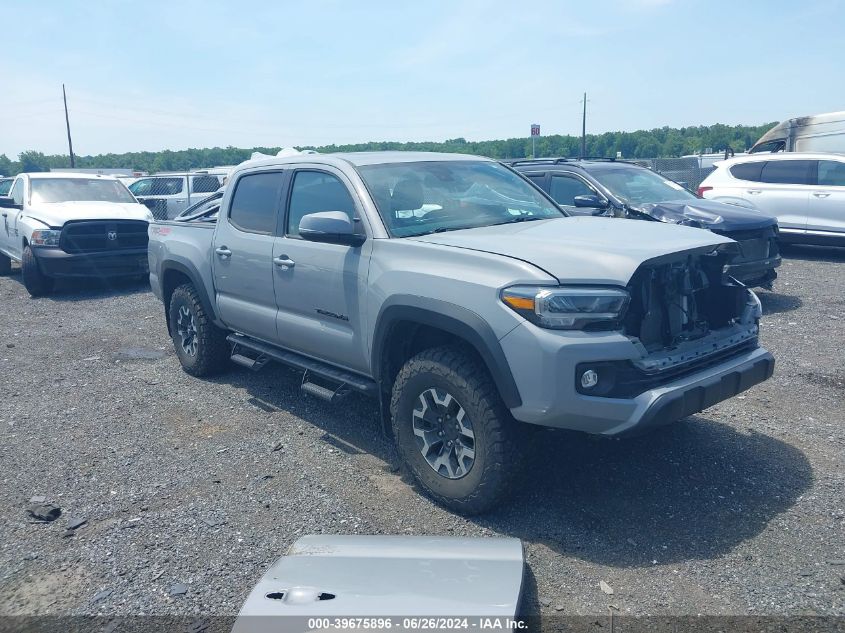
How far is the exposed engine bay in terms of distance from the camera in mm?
3742

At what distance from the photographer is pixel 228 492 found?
4.35 metres

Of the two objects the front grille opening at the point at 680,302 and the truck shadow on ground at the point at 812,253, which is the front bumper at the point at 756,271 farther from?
the truck shadow on ground at the point at 812,253

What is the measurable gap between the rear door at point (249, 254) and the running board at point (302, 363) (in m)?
0.11

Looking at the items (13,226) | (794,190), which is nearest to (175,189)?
(13,226)

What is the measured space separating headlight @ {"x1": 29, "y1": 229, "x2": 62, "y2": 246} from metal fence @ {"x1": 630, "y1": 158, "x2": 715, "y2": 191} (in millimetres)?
16447

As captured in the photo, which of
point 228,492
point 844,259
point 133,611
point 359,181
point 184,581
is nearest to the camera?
point 133,611

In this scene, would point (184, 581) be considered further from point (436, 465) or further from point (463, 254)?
point (463, 254)

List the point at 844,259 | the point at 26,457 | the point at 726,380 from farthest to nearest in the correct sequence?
the point at 844,259, the point at 26,457, the point at 726,380

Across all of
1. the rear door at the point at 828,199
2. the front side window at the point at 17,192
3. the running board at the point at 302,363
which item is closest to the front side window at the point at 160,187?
the front side window at the point at 17,192

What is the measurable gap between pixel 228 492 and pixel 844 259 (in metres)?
11.1

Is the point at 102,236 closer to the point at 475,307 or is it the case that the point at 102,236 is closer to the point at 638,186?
the point at 638,186

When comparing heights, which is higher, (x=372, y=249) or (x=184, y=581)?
(x=372, y=249)

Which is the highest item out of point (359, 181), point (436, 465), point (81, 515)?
point (359, 181)

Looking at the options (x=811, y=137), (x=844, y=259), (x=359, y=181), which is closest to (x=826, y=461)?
(x=359, y=181)
